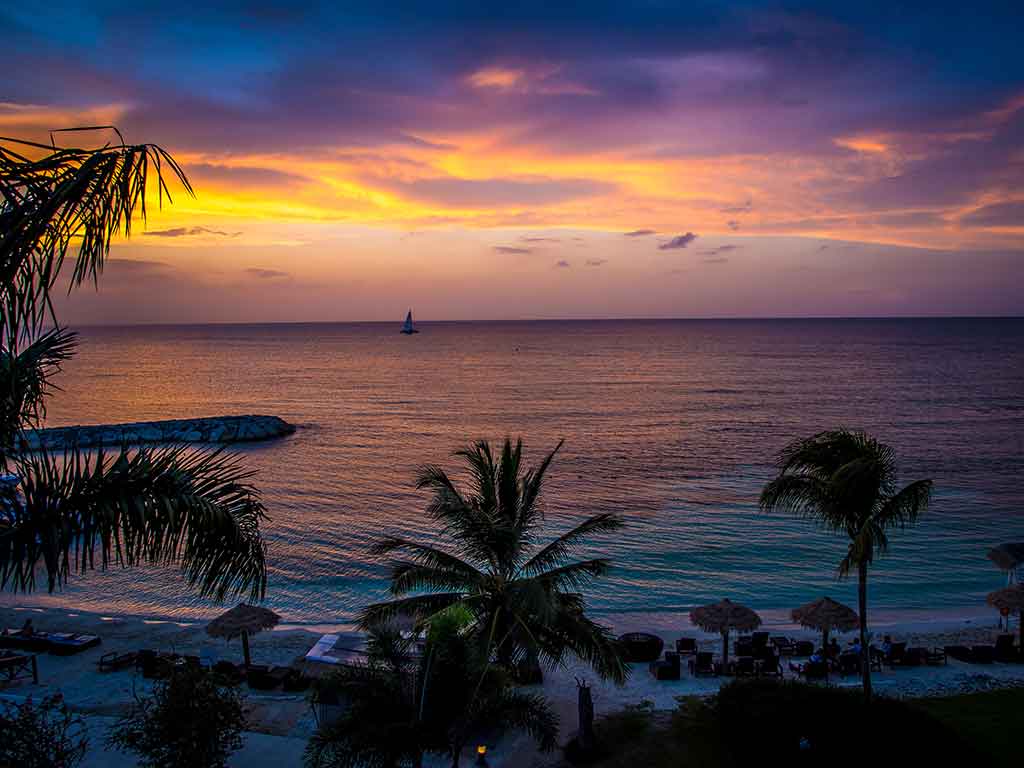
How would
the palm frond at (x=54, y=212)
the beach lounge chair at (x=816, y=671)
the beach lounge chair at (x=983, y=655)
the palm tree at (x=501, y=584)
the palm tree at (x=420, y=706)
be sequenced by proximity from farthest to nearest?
1. the beach lounge chair at (x=983, y=655)
2. the beach lounge chair at (x=816, y=671)
3. the palm tree at (x=501, y=584)
4. the palm tree at (x=420, y=706)
5. the palm frond at (x=54, y=212)

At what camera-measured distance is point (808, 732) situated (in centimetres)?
1229

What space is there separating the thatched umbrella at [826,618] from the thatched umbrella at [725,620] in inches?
46.5

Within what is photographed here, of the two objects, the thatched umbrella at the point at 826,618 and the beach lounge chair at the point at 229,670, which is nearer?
the beach lounge chair at the point at 229,670

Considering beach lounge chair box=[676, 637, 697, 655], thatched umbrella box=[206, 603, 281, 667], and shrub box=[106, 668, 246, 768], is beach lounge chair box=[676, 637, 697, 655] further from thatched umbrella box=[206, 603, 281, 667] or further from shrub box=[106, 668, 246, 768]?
shrub box=[106, 668, 246, 768]

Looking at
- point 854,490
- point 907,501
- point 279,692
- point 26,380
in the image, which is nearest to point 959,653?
point 907,501

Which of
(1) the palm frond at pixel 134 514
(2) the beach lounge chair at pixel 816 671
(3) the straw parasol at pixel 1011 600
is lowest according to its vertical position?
(2) the beach lounge chair at pixel 816 671

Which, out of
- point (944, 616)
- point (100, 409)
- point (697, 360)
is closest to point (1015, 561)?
point (944, 616)

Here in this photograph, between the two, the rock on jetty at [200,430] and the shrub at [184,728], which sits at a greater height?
the shrub at [184,728]

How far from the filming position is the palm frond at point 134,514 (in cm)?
536

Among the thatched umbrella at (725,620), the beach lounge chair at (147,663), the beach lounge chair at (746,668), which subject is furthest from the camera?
the thatched umbrella at (725,620)

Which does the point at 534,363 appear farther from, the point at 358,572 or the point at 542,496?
the point at 358,572

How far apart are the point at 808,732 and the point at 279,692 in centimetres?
1145

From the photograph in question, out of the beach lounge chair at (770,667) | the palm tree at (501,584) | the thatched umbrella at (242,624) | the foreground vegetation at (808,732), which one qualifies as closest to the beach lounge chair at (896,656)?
the beach lounge chair at (770,667)

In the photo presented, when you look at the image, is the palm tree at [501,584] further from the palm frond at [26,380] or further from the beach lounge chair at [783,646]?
the beach lounge chair at [783,646]
